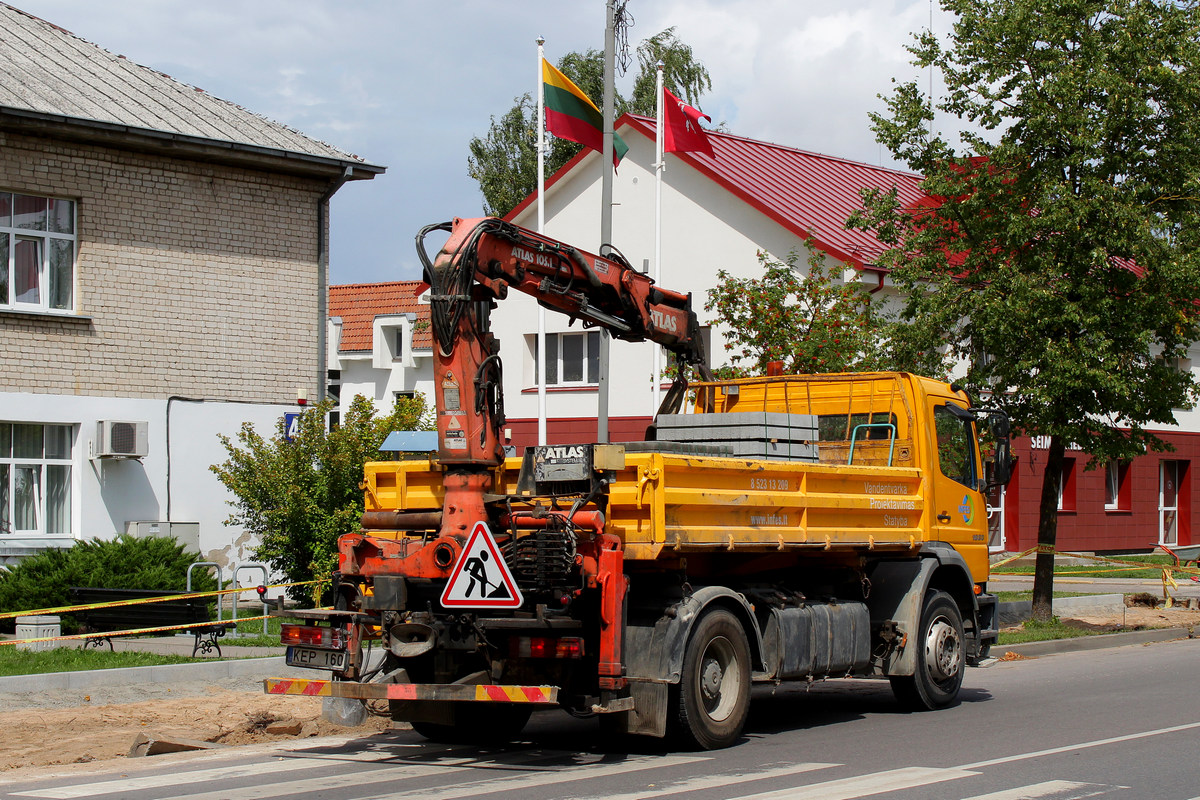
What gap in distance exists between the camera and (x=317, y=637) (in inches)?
372

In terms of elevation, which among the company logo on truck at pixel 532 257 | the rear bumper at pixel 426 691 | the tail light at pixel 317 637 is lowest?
the rear bumper at pixel 426 691

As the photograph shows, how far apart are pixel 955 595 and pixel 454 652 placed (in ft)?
18.5

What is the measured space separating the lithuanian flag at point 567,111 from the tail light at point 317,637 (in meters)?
13.3

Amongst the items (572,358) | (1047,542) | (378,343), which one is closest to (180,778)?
(1047,542)

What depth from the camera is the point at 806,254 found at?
29422 mm

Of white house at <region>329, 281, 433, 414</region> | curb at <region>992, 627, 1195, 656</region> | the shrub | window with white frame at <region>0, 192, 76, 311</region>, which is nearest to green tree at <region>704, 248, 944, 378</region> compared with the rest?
curb at <region>992, 627, 1195, 656</region>

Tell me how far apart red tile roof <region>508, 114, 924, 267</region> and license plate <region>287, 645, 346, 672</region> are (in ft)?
60.3

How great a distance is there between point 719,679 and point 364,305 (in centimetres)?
3688

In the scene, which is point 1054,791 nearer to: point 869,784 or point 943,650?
point 869,784

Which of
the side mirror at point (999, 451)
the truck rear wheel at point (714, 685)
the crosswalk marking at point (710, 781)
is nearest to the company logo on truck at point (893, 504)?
the side mirror at point (999, 451)

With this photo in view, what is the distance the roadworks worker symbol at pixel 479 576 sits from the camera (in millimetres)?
8867

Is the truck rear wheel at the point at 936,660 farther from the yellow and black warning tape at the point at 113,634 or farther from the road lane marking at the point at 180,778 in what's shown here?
the yellow and black warning tape at the point at 113,634

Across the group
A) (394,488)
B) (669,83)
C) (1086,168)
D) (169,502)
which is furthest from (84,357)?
(669,83)

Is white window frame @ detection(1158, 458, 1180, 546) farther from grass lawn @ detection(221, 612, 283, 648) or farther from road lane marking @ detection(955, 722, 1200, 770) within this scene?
road lane marking @ detection(955, 722, 1200, 770)
